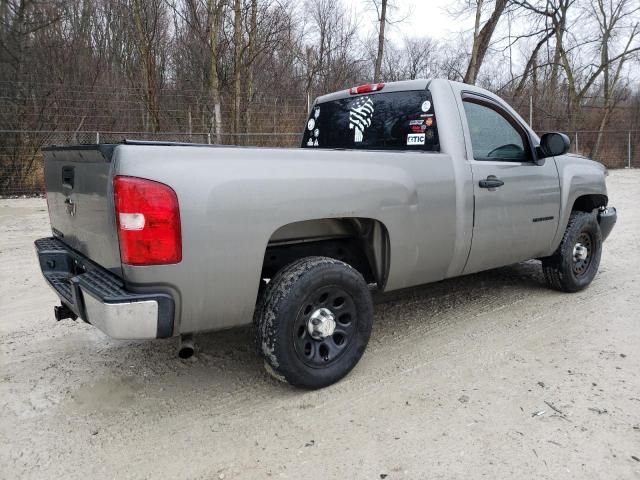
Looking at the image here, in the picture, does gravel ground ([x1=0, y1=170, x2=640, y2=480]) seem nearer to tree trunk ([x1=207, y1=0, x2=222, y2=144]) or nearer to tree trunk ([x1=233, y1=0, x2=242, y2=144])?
tree trunk ([x1=207, y1=0, x2=222, y2=144])

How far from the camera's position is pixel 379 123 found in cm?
413

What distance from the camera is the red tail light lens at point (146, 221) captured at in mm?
2381

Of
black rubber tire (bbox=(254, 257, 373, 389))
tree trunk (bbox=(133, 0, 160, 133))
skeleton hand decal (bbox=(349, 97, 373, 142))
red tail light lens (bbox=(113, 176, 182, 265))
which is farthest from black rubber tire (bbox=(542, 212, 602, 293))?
tree trunk (bbox=(133, 0, 160, 133))

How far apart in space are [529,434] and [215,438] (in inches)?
63.8

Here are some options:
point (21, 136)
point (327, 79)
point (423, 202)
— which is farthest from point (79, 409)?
point (327, 79)

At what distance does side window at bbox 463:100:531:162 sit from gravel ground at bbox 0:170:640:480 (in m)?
1.36

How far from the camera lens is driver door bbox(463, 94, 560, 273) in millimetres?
3891

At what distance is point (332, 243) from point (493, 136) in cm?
173

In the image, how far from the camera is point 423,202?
3.43 metres

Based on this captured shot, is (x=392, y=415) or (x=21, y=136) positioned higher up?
(x=21, y=136)

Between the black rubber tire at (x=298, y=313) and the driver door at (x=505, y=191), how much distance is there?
122 centimetres

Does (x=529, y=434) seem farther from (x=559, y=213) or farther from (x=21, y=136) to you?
(x=21, y=136)

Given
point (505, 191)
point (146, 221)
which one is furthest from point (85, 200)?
point (505, 191)

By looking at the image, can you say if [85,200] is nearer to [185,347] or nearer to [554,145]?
[185,347]
